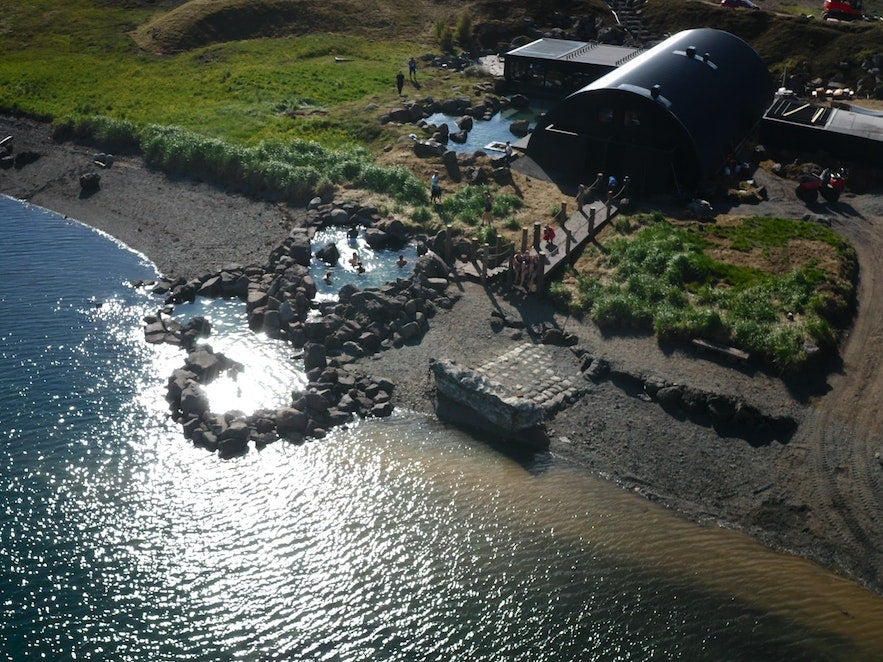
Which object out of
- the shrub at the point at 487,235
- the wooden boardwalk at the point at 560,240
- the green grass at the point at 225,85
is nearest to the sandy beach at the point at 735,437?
the wooden boardwalk at the point at 560,240

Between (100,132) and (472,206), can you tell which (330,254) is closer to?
(472,206)

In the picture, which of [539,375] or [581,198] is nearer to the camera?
[539,375]

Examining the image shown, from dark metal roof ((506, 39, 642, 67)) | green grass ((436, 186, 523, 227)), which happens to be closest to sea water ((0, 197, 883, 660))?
green grass ((436, 186, 523, 227))

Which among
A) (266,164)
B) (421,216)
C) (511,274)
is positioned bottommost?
(266,164)

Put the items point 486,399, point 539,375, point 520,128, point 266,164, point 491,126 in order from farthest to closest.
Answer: point 491,126
point 520,128
point 266,164
point 539,375
point 486,399

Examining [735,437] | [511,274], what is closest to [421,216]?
[511,274]

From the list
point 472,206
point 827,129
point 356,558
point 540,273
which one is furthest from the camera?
point 827,129

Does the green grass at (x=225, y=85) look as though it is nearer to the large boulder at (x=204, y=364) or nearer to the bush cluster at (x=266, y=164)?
the bush cluster at (x=266, y=164)
